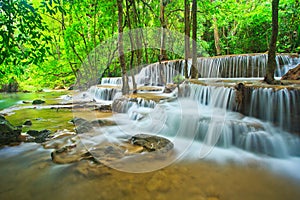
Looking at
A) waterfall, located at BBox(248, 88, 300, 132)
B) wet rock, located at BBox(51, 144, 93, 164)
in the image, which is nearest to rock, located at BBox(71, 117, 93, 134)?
wet rock, located at BBox(51, 144, 93, 164)

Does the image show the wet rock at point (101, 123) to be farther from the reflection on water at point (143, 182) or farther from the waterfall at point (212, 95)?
the waterfall at point (212, 95)

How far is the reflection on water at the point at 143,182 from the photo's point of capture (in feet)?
8.05

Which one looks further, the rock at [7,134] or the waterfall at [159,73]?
the waterfall at [159,73]

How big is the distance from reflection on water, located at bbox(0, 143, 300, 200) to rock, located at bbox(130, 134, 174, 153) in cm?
55

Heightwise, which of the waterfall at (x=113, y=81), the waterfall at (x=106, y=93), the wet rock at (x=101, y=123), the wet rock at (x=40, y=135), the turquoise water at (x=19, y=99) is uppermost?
the waterfall at (x=113, y=81)

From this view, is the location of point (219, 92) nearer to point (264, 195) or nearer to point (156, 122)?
point (156, 122)

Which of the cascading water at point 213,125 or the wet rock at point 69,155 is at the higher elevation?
the cascading water at point 213,125

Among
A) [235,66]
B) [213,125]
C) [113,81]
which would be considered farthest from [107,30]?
[213,125]

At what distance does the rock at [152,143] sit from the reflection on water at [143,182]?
55cm

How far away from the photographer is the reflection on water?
8.05 ft

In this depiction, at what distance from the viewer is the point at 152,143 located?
3898 millimetres

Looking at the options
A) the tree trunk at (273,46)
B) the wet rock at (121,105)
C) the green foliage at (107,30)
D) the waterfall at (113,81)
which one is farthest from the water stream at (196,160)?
the waterfall at (113,81)

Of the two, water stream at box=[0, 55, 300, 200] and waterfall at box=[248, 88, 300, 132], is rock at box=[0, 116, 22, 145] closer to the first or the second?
water stream at box=[0, 55, 300, 200]

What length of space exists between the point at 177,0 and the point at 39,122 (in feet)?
37.2
